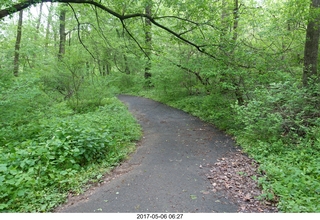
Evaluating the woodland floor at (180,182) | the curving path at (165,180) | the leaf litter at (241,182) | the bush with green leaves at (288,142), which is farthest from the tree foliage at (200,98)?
the curving path at (165,180)

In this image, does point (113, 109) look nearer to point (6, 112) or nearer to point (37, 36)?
point (6, 112)

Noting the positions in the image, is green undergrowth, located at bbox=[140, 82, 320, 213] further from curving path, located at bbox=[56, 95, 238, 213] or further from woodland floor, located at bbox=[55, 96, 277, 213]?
curving path, located at bbox=[56, 95, 238, 213]

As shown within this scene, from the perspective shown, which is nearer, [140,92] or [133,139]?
[133,139]

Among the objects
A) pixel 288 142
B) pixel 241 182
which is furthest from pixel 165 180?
pixel 288 142

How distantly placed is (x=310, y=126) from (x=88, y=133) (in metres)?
5.59

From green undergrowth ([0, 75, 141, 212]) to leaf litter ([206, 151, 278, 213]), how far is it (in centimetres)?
236

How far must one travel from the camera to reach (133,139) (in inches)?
248

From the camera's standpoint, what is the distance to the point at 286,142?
4.83 metres

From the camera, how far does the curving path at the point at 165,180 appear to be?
9.77 ft

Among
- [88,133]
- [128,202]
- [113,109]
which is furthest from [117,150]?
[113,109]

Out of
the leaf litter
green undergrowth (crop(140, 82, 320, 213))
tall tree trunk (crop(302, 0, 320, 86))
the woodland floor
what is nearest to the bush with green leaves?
green undergrowth (crop(140, 82, 320, 213))

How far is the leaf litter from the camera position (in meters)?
2.95

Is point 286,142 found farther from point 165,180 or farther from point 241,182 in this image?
point 165,180

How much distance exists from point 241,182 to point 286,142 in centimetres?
212
